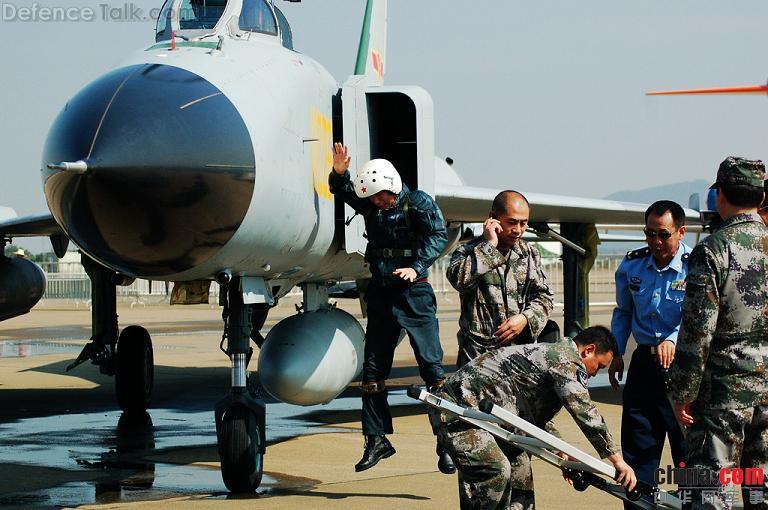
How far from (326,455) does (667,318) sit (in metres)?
3.70

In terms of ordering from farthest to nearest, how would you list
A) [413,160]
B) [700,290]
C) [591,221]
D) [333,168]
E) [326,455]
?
[591,221]
[413,160]
[326,455]
[333,168]
[700,290]

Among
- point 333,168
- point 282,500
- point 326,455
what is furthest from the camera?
point 326,455

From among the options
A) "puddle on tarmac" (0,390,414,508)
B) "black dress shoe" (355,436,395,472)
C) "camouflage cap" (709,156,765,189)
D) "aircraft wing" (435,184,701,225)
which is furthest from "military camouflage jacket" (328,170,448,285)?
"aircraft wing" (435,184,701,225)

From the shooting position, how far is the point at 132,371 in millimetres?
12641

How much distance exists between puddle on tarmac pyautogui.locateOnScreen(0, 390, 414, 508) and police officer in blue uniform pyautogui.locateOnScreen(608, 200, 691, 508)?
2.57 meters

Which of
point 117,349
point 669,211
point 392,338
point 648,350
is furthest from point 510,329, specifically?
point 117,349

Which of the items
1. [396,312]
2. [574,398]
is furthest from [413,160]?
[574,398]

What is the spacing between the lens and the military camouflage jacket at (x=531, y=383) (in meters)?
5.30

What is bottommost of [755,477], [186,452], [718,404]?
[186,452]

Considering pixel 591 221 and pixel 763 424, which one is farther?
pixel 591 221

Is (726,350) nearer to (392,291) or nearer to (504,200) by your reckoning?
(504,200)

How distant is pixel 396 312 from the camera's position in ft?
25.6

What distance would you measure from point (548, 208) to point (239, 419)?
233 inches

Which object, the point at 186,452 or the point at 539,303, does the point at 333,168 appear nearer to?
the point at 539,303
